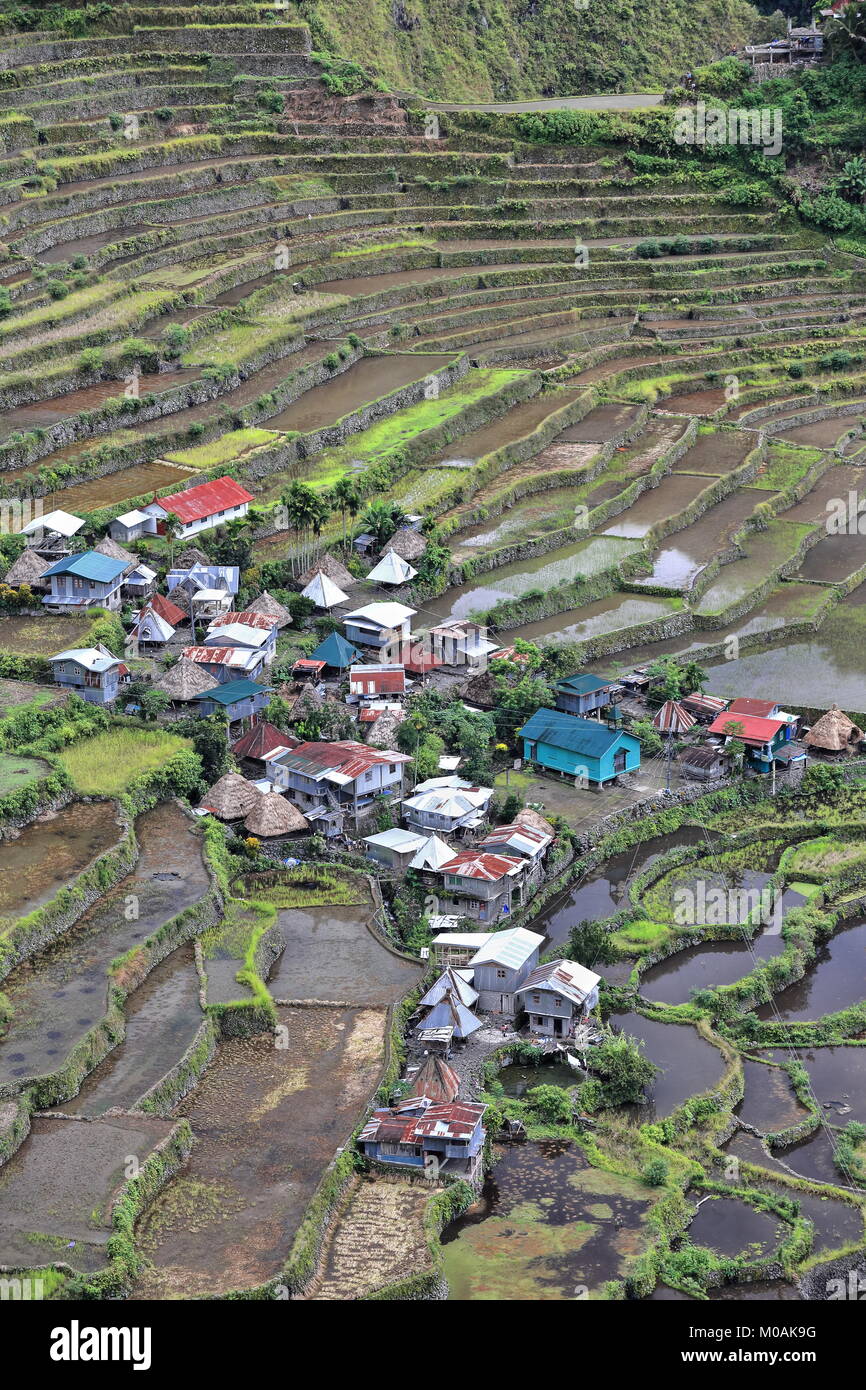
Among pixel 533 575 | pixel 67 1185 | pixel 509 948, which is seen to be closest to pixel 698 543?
pixel 533 575

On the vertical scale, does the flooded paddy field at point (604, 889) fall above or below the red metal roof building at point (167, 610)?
below

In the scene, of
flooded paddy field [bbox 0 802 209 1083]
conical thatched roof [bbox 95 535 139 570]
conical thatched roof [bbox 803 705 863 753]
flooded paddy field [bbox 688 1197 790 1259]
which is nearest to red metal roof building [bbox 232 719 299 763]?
flooded paddy field [bbox 0 802 209 1083]

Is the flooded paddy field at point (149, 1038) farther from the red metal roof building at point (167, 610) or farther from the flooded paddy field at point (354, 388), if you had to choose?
the flooded paddy field at point (354, 388)

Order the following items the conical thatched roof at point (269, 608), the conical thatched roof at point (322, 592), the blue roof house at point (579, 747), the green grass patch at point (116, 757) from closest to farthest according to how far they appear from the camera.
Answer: the green grass patch at point (116, 757) → the blue roof house at point (579, 747) → the conical thatched roof at point (269, 608) → the conical thatched roof at point (322, 592)

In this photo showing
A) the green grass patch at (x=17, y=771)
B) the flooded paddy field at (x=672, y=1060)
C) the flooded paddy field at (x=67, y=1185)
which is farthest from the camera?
the green grass patch at (x=17, y=771)

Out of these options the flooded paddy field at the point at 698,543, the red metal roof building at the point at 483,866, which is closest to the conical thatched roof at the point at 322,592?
the flooded paddy field at the point at 698,543

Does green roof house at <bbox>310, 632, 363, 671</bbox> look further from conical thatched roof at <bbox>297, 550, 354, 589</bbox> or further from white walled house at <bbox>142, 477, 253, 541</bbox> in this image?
white walled house at <bbox>142, 477, 253, 541</bbox>

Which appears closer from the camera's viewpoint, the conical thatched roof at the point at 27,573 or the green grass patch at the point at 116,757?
the green grass patch at the point at 116,757

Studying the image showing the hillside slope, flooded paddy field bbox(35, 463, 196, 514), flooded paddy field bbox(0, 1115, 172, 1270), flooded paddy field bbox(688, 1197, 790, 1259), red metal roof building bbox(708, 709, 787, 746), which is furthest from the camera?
the hillside slope
